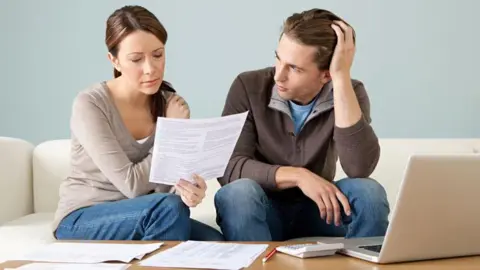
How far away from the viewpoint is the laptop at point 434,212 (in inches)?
42.5

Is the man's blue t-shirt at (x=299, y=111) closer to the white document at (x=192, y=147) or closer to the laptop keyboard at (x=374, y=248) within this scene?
the white document at (x=192, y=147)

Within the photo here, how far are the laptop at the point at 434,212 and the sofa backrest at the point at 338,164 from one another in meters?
1.10

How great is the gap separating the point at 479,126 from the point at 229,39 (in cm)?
100

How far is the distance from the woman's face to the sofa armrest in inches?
25.6

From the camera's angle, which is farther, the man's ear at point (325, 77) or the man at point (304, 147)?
the man's ear at point (325, 77)

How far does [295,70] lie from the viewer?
1792 mm

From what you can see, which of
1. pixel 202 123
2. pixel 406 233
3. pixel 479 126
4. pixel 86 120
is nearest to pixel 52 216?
pixel 86 120

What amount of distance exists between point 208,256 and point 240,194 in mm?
423

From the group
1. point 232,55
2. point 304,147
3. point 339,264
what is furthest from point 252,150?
point 232,55

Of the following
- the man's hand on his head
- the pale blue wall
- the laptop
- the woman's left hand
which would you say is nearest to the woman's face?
the woman's left hand

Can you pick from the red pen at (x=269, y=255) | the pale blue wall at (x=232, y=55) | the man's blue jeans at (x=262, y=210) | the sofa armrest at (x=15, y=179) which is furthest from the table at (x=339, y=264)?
the pale blue wall at (x=232, y=55)

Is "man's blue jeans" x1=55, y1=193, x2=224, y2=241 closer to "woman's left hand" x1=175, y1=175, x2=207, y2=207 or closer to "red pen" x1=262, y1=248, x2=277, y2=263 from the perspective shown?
"woman's left hand" x1=175, y1=175, x2=207, y2=207

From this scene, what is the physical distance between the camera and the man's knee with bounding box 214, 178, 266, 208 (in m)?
1.60

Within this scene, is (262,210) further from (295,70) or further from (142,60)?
(142,60)
